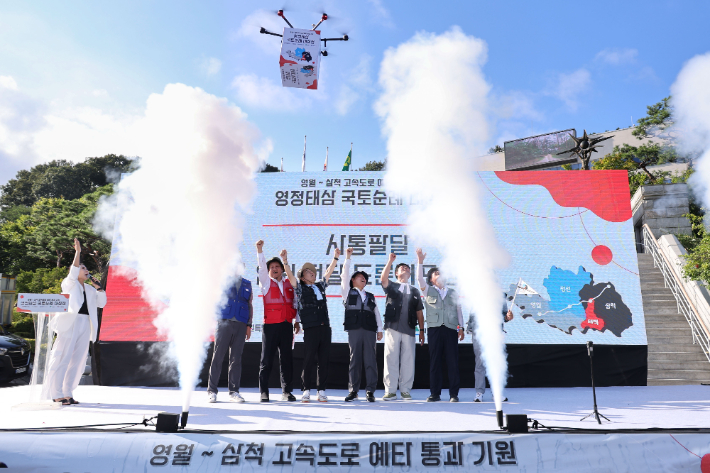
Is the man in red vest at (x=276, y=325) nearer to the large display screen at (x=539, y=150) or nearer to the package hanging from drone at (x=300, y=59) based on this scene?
the package hanging from drone at (x=300, y=59)

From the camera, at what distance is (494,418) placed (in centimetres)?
395

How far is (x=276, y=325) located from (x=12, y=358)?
263 inches

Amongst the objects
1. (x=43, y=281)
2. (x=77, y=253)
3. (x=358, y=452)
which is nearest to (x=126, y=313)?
(x=77, y=253)

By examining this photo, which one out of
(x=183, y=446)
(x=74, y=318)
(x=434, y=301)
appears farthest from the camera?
(x=434, y=301)

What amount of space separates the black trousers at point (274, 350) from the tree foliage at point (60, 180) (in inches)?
→ 1394

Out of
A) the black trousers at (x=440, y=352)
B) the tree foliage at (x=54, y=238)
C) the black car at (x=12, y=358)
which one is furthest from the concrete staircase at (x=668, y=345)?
the tree foliage at (x=54, y=238)

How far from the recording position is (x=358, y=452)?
273cm

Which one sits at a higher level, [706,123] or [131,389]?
[706,123]

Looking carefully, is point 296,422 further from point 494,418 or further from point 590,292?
point 590,292

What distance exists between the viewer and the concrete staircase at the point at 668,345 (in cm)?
694

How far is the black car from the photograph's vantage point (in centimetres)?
841

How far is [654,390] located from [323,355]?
4564mm

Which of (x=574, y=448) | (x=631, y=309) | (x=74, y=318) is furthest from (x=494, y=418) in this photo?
(x=74, y=318)

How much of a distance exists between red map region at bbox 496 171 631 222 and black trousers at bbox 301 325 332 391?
411 cm
